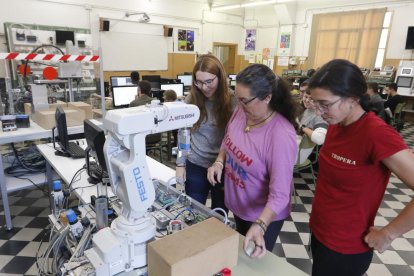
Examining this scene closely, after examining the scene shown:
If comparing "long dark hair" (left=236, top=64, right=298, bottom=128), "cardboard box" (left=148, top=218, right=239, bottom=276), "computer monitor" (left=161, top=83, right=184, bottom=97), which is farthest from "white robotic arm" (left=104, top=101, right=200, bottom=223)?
"computer monitor" (left=161, top=83, right=184, bottom=97)

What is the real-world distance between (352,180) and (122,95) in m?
3.91

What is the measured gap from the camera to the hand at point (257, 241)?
963mm

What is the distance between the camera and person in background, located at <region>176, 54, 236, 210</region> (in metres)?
1.51

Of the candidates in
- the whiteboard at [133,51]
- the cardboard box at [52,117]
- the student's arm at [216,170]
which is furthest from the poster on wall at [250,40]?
the student's arm at [216,170]

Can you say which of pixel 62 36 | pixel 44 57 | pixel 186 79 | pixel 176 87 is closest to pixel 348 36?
pixel 186 79

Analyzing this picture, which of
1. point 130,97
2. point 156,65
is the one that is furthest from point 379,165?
point 156,65

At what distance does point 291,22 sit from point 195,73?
8.28 metres

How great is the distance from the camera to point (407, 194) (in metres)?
3.44

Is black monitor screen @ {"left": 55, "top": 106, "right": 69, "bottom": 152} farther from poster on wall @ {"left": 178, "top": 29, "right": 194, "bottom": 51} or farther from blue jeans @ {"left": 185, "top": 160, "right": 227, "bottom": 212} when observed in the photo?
poster on wall @ {"left": 178, "top": 29, "right": 194, "bottom": 51}

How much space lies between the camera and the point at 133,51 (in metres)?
7.61

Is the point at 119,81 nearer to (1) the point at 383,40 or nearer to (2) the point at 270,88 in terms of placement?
(2) the point at 270,88

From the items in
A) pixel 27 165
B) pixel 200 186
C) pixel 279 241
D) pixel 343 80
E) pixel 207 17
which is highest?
pixel 207 17

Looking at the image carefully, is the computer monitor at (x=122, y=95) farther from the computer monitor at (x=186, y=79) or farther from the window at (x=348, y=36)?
the window at (x=348, y=36)

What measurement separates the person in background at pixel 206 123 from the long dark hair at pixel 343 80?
67 cm
